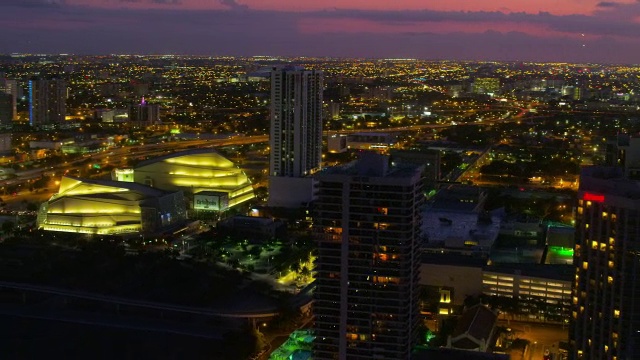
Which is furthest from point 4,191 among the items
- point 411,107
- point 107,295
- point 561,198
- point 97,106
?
point 411,107

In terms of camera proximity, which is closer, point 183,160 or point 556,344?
point 556,344

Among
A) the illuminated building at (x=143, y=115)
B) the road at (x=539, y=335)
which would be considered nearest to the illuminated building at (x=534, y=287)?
the road at (x=539, y=335)

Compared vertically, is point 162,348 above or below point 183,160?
below

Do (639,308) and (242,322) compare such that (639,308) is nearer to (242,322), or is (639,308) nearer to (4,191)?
(242,322)

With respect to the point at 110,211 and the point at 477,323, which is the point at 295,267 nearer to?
the point at 477,323

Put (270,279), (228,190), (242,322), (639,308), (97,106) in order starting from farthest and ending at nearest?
(97,106) → (228,190) → (270,279) → (242,322) → (639,308)

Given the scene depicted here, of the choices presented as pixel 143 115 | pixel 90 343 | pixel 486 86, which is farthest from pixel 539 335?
pixel 486 86

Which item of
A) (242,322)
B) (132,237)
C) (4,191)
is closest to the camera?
(242,322)

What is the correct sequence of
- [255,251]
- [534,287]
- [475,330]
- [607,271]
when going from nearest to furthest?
[607,271]
[475,330]
[534,287]
[255,251]
